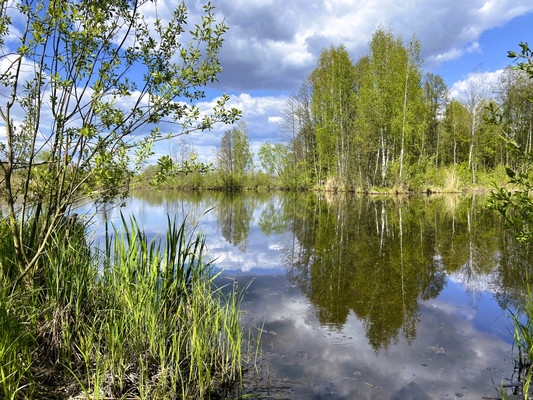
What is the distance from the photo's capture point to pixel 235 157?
53.2 meters

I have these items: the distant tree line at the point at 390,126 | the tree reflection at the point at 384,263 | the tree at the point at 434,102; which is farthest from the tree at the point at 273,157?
the tree reflection at the point at 384,263

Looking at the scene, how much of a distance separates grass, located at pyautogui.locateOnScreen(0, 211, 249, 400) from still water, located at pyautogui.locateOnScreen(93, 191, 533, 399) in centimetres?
70

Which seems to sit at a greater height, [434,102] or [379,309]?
[434,102]

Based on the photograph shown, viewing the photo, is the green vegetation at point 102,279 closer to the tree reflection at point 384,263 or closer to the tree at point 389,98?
the tree reflection at point 384,263

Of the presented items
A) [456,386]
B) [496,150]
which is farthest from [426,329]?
[496,150]

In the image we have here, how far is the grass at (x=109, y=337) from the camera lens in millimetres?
2713

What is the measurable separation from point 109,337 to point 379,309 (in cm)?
400

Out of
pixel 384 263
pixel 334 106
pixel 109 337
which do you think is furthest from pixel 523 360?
pixel 334 106

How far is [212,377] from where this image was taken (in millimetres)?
3287

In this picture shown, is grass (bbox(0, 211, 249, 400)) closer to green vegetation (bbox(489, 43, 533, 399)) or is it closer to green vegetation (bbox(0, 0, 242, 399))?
green vegetation (bbox(0, 0, 242, 399))

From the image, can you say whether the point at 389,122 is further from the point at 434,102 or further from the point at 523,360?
the point at 523,360

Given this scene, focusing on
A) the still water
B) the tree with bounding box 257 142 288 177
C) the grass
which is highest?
the tree with bounding box 257 142 288 177

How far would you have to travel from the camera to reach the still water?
11.6 feet

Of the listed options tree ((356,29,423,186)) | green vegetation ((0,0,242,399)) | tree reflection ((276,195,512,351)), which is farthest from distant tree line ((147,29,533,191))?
green vegetation ((0,0,242,399))
